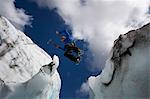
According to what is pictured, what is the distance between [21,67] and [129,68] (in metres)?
3.93

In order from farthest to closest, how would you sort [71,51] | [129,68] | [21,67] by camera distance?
[71,51] < [21,67] < [129,68]

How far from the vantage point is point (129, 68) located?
6.91 m

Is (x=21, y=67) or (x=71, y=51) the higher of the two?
(x=71, y=51)

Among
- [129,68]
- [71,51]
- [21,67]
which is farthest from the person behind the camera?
[71,51]

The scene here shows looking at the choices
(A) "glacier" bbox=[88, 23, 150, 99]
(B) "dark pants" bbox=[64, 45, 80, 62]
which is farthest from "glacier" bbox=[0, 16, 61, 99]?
(A) "glacier" bbox=[88, 23, 150, 99]

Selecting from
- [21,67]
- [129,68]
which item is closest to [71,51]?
[21,67]

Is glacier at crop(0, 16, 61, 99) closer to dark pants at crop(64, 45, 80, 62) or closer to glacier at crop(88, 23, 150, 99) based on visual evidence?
dark pants at crop(64, 45, 80, 62)

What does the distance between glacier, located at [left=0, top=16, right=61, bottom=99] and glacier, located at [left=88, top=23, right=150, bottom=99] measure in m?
1.58

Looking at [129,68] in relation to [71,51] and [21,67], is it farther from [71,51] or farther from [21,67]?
[71,51]

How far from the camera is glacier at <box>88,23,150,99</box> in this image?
21.7 ft

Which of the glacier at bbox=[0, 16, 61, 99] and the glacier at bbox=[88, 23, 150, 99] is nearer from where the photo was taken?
the glacier at bbox=[88, 23, 150, 99]

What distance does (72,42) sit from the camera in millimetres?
11242

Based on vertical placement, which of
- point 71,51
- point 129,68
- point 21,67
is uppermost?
point 71,51

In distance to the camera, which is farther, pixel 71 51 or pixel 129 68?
pixel 71 51
